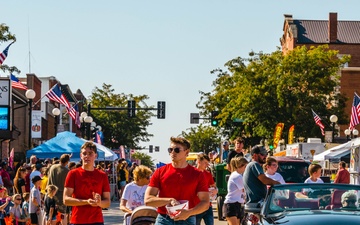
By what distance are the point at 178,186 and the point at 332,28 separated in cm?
9934

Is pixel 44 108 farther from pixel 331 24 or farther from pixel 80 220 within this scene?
pixel 80 220

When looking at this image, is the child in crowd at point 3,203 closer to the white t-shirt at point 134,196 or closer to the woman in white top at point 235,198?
the woman in white top at point 235,198

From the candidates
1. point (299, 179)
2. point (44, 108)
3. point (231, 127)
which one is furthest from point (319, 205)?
point (44, 108)

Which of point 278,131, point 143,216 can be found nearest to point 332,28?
point 278,131

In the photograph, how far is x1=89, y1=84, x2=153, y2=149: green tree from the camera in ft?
336

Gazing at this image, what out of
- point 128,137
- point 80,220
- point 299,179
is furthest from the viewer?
point 128,137

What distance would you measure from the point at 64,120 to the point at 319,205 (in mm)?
97945

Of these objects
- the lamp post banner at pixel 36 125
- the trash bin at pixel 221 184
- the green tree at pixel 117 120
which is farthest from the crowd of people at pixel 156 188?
the green tree at pixel 117 120

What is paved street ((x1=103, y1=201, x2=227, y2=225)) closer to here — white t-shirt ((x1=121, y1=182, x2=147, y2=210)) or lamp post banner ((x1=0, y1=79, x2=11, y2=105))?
lamp post banner ((x1=0, y1=79, x2=11, y2=105))

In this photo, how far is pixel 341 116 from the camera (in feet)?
227

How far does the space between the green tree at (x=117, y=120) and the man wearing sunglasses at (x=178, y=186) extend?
90188 millimetres

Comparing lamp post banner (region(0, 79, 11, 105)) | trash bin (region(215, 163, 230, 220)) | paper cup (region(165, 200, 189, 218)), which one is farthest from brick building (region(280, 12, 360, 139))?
paper cup (region(165, 200, 189, 218))

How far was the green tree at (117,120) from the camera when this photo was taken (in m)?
103

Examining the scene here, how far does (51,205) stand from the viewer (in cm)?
2023
